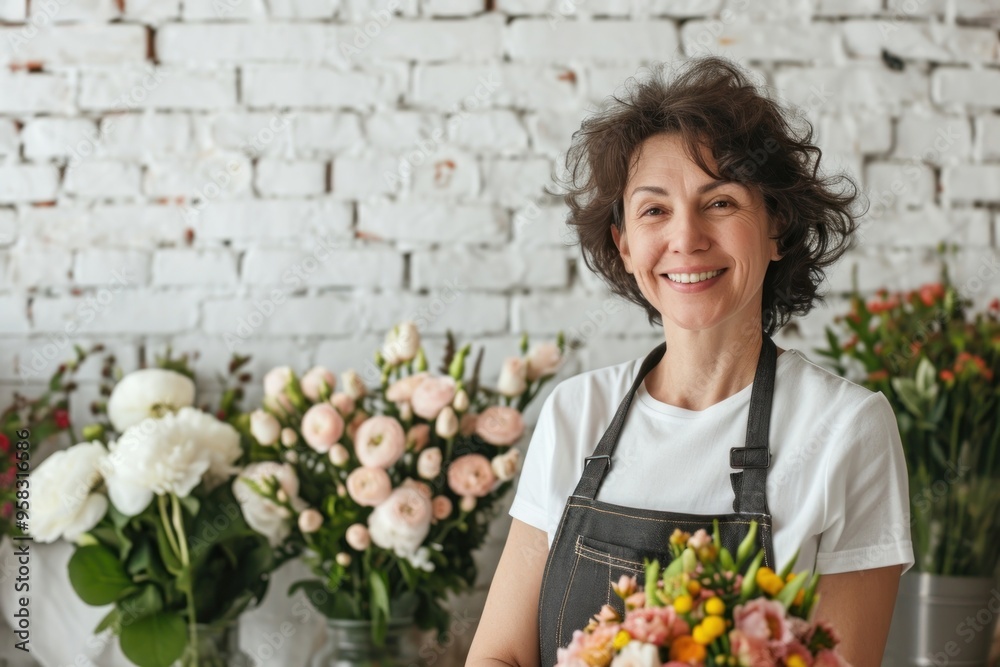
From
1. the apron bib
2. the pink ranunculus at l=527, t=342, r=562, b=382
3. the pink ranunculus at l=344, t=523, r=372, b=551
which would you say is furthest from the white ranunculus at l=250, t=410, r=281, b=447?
the apron bib

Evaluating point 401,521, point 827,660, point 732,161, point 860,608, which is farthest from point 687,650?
point 401,521

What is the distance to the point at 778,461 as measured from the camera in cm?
122

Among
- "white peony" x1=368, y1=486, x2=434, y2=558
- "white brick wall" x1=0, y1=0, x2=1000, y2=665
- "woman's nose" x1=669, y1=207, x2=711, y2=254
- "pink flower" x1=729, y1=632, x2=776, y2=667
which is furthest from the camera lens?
"white brick wall" x1=0, y1=0, x2=1000, y2=665

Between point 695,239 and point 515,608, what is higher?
point 695,239

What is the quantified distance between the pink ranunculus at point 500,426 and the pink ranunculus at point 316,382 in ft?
0.93

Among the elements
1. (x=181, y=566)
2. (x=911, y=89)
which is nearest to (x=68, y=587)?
(x=181, y=566)

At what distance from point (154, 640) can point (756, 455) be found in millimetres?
1089

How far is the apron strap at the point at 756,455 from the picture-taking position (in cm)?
119

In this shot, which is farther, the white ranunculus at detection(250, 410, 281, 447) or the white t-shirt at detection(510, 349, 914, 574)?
the white ranunculus at detection(250, 410, 281, 447)

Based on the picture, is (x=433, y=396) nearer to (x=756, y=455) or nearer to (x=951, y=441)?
(x=756, y=455)

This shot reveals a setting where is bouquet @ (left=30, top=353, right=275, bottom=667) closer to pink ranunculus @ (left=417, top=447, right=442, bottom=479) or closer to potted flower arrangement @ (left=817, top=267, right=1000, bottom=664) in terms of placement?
pink ranunculus @ (left=417, top=447, right=442, bottom=479)

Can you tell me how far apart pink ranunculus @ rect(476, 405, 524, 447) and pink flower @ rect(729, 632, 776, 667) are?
35.5 inches

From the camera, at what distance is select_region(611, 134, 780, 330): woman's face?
1.24 metres

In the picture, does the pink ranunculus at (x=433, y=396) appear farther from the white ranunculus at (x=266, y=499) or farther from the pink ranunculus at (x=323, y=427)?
the white ranunculus at (x=266, y=499)
